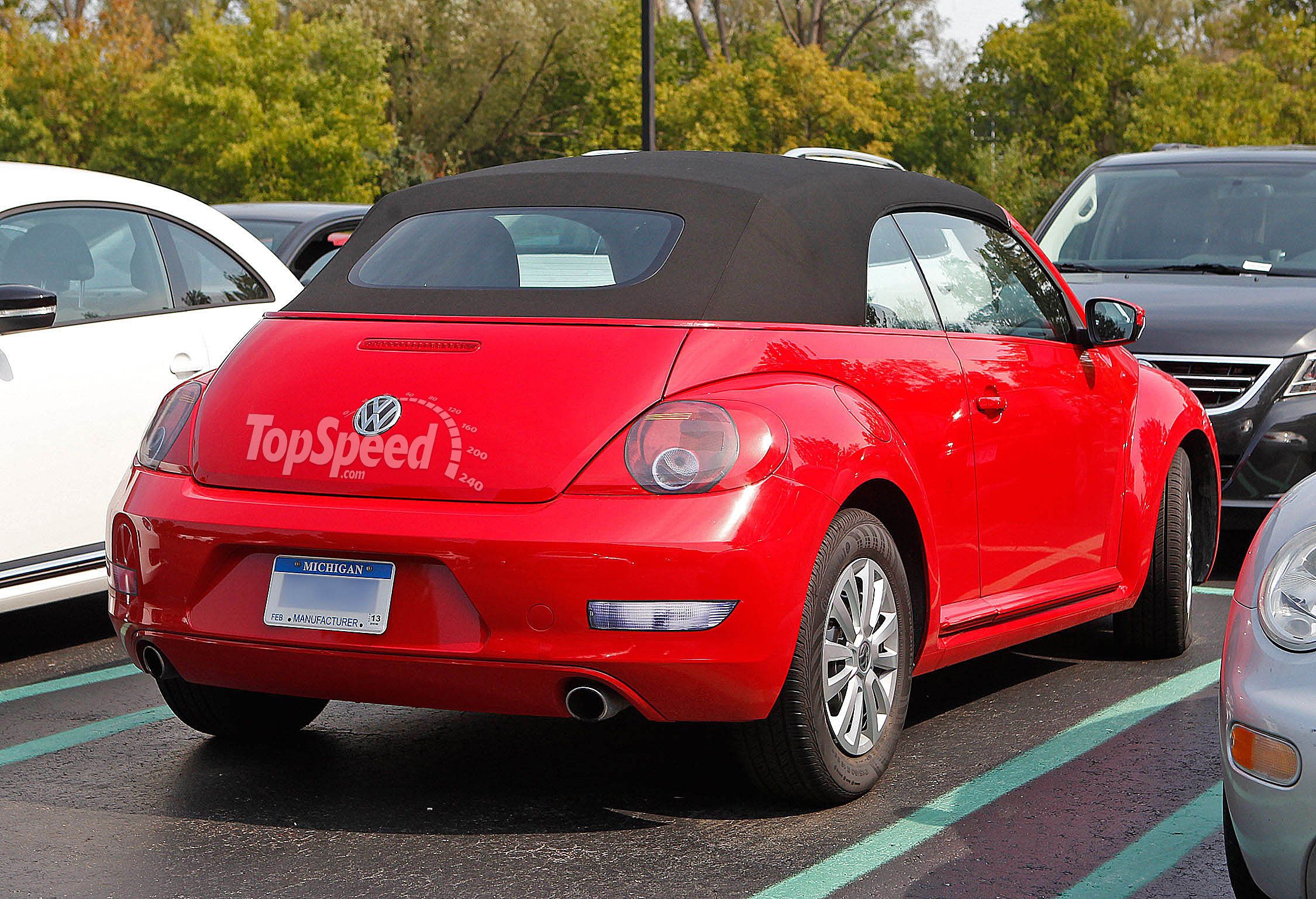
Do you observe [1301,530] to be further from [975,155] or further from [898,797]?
[975,155]

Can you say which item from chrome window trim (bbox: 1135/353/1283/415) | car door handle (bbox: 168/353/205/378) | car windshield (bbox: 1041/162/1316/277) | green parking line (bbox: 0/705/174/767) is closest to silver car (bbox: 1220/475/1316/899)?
green parking line (bbox: 0/705/174/767)

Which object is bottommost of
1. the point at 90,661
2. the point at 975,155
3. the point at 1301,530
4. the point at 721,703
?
the point at 975,155

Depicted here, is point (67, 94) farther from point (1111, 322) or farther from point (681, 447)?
point (681, 447)

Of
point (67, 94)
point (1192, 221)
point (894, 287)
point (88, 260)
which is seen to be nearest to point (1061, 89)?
point (67, 94)

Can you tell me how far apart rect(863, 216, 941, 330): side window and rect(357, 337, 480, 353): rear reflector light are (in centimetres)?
106

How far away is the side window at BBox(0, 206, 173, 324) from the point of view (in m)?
6.03

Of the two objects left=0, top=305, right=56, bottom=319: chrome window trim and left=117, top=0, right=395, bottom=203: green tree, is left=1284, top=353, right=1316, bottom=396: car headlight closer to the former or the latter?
left=0, top=305, right=56, bottom=319: chrome window trim

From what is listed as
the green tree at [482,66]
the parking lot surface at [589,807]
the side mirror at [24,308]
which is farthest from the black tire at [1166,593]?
the green tree at [482,66]

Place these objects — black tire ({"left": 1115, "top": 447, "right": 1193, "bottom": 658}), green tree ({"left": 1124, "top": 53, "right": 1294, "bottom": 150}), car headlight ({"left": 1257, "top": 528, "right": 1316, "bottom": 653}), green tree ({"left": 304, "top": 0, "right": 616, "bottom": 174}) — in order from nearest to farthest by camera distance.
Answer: car headlight ({"left": 1257, "top": 528, "right": 1316, "bottom": 653})
black tire ({"left": 1115, "top": 447, "right": 1193, "bottom": 658})
green tree ({"left": 1124, "top": 53, "right": 1294, "bottom": 150})
green tree ({"left": 304, "top": 0, "right": 616, "bottom": 174})

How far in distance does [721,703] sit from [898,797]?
0.70 metres

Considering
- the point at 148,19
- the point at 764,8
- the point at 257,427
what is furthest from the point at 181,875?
the point at 764,8

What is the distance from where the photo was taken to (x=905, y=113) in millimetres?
60844

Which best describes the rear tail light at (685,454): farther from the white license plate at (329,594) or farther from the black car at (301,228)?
the black car at (301,228)

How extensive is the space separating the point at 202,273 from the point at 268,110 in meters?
34.5
